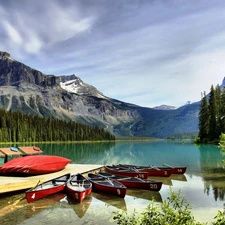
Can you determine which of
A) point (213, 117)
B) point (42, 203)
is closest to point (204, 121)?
point (213, 117)

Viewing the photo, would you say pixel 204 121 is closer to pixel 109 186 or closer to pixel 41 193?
pixel 109 186

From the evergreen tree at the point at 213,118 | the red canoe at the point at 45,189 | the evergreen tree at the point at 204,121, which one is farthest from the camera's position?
the evergreen tree at the point at 204,121

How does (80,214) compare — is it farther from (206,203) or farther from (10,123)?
(10,123)

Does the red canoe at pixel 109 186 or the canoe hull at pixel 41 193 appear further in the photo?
the red canoe at pixel 109 186

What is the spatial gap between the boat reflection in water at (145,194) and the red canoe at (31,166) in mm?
9302

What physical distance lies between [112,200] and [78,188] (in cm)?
316

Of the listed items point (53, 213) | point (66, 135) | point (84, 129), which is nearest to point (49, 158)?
point (53, 213)

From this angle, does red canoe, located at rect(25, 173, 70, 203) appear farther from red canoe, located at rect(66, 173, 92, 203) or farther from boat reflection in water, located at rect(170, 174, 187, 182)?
boat reflection in water, located at rect(170, 174, 187, 182)

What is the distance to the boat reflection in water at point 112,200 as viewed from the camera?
17.8 m

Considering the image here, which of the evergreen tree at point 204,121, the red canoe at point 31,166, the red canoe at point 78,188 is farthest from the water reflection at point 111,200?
the evergreen tree at point 204,121

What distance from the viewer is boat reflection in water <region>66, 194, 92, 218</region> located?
16.3 meters

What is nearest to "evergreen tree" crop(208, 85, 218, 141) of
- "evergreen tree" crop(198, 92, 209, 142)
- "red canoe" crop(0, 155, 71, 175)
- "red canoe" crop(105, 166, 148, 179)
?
"evergreen tree" crop(198, 92, 209, 142)

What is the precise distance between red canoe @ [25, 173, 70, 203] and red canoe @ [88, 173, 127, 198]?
2.84 m

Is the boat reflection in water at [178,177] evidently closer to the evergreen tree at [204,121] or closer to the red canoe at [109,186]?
the red canoe at [109,186]
